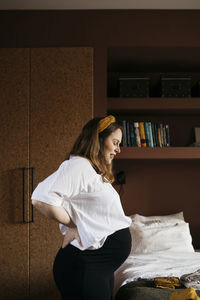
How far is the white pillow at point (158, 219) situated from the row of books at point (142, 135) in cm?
65

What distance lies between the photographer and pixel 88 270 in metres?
1.44

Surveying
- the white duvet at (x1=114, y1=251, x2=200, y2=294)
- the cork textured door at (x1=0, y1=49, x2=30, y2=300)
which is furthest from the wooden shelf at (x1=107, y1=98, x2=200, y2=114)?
the white duvet at (x1=114, y1=251, x2=200, y2=294)

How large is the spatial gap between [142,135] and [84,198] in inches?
73.8

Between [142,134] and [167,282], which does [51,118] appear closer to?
[142,134]

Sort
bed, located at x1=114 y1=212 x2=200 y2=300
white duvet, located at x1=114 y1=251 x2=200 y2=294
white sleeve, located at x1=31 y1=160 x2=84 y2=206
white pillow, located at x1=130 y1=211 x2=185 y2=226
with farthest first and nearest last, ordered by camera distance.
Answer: white pillow, located at x1=130 y1=211 x2=185 y2=226 < white duvet, located at x1=114 y1=251 x2=200 y2=294 < bed, located at x1=114 y1=212 x2=200 y2=300 < white sleeve, located at x1=31 y1=160 x2=84 y2=206

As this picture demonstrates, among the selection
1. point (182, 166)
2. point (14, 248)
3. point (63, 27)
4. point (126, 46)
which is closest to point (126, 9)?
point (126, 46)

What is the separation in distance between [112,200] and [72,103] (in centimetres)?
161

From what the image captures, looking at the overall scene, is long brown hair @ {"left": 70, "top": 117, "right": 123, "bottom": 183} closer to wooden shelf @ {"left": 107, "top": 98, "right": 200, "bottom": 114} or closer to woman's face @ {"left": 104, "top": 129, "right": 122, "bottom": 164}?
woman's face @ {"left": 104, "top": 129, "right": 122, "bottom": 164}

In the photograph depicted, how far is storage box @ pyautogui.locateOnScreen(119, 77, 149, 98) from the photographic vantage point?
131 inches

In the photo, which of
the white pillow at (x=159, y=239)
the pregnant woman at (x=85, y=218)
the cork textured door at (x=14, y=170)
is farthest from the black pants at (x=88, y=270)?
the cork textured door at (x=14, y=170)

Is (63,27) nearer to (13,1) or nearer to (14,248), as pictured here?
(13,1)

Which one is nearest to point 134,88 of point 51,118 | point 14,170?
point 51,118

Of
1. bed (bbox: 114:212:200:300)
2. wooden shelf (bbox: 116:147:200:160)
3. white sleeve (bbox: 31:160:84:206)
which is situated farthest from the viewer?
wooden shelf (bbox: 116:147:200:160)

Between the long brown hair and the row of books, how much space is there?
158 centimetres
